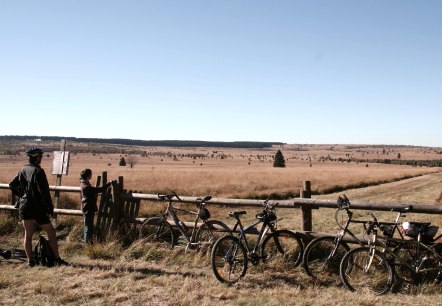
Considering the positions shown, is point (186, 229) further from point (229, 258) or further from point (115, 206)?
point (229, 258)

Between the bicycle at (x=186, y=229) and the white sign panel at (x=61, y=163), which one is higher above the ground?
the white sign panel at (x=61, y=163)

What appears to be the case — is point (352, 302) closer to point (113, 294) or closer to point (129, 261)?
point (113, 294)

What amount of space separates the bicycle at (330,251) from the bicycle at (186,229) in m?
1.62

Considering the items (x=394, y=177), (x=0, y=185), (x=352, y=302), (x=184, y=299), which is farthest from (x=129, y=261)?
(x=394, y=177)

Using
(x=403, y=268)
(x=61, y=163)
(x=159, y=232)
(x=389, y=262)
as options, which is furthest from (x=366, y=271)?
(x=61, y=163)

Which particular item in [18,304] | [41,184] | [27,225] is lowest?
[18,304]

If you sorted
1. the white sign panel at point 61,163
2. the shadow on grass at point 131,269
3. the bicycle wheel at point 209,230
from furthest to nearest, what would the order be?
the white sign panel at point 61,163
the bicycle wheel at point 209,230
the shadow on grass at point 131,269

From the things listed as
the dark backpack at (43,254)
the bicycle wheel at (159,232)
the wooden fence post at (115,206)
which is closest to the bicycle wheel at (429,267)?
the bicycle wheel at (159,232)

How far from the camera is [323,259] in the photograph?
295 inches

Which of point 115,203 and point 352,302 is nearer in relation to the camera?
point 352,302

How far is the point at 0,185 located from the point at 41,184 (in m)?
5.11

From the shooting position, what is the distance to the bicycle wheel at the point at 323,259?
7059mm

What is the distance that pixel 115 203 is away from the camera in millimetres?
9531

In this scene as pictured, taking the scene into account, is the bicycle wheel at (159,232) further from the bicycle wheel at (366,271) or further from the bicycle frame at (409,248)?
the bicycle frame at (409,248)
